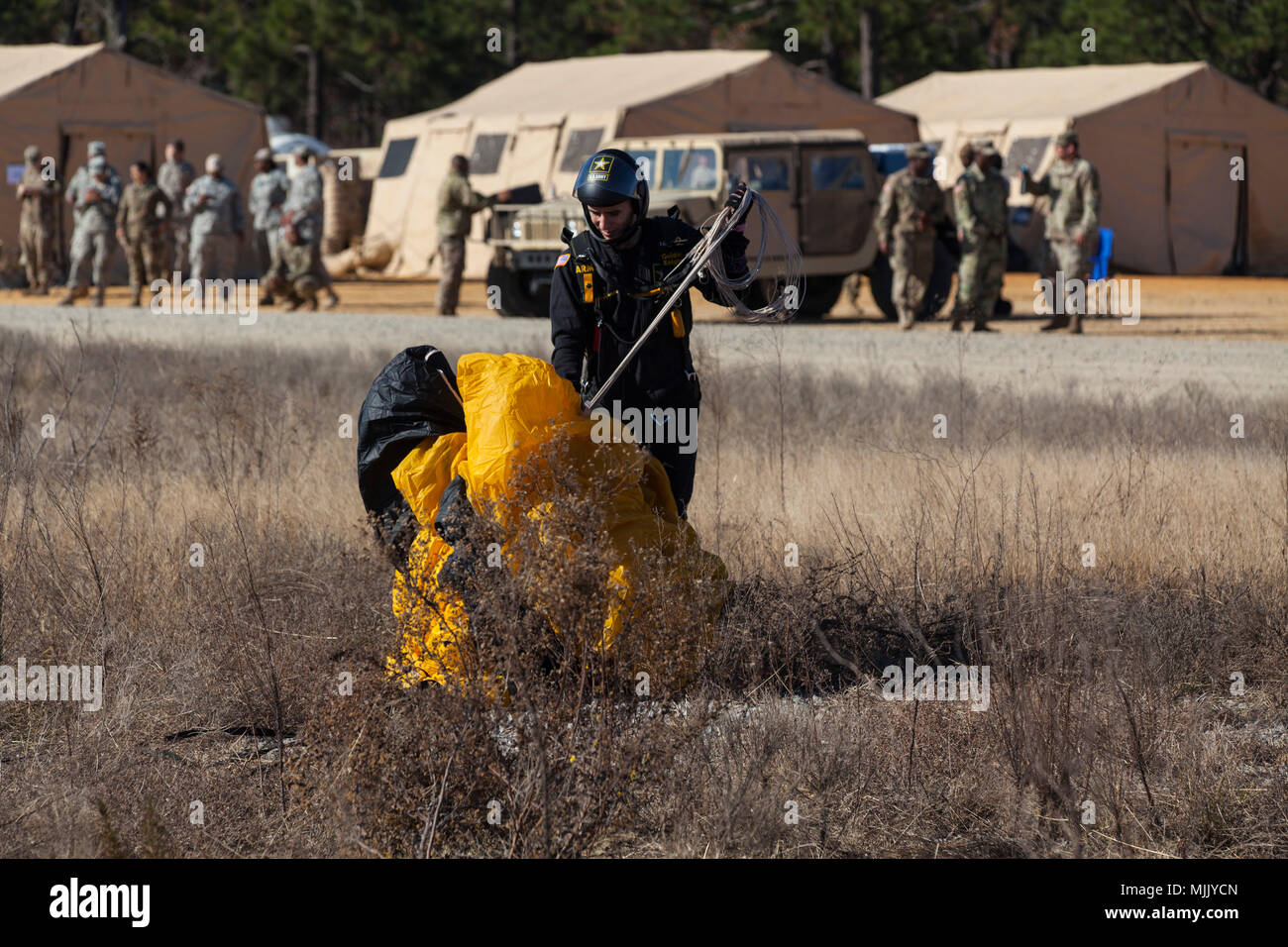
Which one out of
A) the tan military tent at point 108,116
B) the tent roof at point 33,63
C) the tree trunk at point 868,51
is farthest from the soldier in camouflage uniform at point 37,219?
the tree trunk at point 868,51

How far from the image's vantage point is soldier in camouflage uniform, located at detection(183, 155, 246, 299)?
1753 cm

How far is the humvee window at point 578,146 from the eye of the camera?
22.4 meters

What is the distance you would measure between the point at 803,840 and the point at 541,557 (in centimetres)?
85

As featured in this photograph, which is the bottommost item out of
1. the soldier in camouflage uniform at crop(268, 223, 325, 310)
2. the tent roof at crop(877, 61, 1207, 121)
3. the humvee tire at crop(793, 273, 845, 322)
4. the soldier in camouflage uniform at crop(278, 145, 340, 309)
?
the humvee tire at crop(793, 273, 845, 322)

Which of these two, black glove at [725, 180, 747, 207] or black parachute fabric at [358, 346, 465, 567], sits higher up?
black glove at [725, 180, 747, 207]

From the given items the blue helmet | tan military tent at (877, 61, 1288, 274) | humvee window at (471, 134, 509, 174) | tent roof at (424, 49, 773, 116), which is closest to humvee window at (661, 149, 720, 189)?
tent roof at (424, 49, 773, 116)

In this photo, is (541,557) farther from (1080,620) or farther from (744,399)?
(744,399)

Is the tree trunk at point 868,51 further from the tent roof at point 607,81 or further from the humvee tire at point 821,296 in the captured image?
the humvee tire at point 821,296

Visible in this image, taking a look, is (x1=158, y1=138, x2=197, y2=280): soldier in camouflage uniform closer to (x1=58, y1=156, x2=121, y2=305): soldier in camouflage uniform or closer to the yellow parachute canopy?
(x1=58, y1=156, x2=121, y2=305): soldier in camouflage uniform

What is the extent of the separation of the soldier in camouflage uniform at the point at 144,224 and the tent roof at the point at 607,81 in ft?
23.7

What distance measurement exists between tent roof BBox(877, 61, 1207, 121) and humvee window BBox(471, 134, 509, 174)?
7.04m

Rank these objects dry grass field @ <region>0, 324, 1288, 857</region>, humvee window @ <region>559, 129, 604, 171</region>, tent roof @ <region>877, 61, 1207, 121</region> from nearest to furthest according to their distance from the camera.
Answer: dry grass field @ <region>0, 324, 1288, 857</region>, humvee window @ <region>559, 129, 604, 171</region>, tent roof @ <region>877, 61, 1207, 121</region>

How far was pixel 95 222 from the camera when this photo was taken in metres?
17.7

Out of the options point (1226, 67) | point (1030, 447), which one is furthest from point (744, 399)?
point (1226, 67)
